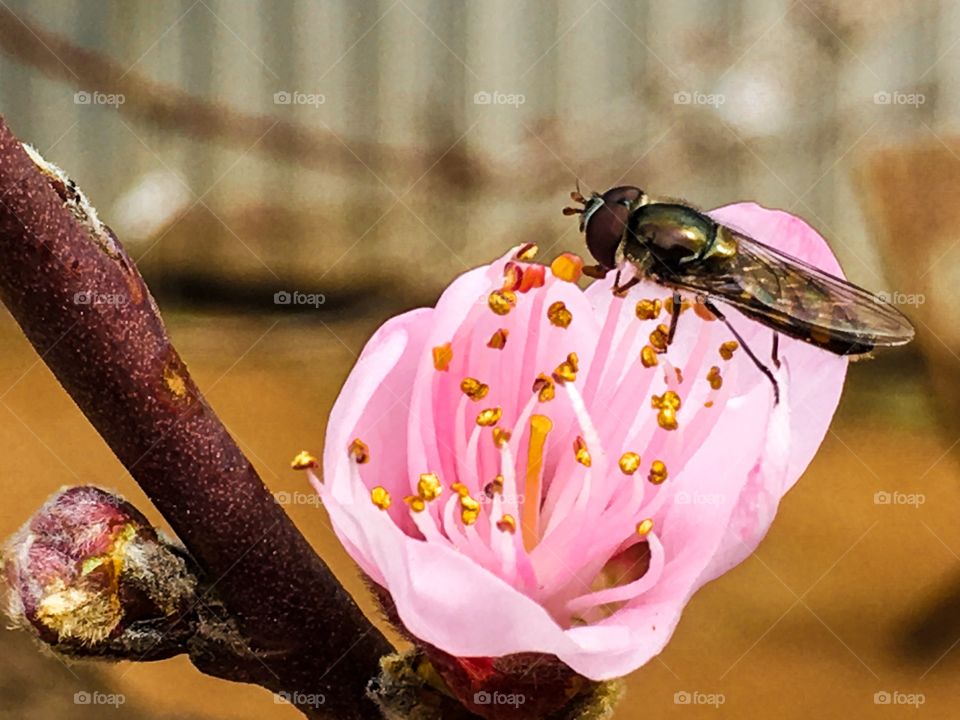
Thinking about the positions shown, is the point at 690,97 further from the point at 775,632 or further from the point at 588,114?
the point at 775,632

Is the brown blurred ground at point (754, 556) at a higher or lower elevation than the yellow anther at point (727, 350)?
lower

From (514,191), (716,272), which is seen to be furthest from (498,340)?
(514,191)

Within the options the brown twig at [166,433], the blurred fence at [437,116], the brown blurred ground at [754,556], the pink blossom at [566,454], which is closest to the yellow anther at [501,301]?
the pink blossom at [566,454]

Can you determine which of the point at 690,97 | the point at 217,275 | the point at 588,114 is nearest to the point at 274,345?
the point at 217,275

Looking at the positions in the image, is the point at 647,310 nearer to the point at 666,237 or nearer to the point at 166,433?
the point at 666,237

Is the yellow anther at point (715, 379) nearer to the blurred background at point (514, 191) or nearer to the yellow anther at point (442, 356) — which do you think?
the yellow anther at point (442, 356)
